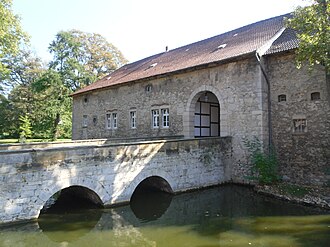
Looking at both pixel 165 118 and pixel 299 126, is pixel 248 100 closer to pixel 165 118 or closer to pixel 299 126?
pixel 299 126

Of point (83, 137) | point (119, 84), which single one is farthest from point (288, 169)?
point (83, 137)

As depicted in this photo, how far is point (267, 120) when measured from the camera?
10523 millimetres

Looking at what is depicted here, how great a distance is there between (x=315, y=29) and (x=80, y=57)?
24118 millimetres

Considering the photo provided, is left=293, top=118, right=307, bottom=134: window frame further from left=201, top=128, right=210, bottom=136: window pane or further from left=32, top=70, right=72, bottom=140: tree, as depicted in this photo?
left=32, top=70, right=72, bottom=140: tree

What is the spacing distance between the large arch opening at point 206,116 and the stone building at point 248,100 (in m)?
0.04

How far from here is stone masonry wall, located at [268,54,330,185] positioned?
931 centimetres

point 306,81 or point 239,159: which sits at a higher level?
point 306,81

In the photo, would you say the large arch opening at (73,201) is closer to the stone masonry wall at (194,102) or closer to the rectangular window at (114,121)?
the stone masonry wall at (194,102)

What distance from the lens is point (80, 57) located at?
2812cm

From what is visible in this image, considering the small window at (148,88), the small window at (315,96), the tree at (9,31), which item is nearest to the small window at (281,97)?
the small window at (315,96)

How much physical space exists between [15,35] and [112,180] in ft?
43.8

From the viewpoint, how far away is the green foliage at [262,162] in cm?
968

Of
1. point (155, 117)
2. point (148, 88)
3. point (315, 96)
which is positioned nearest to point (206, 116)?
point (155, 117)

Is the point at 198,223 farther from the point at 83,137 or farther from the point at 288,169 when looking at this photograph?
the point at 83,137
